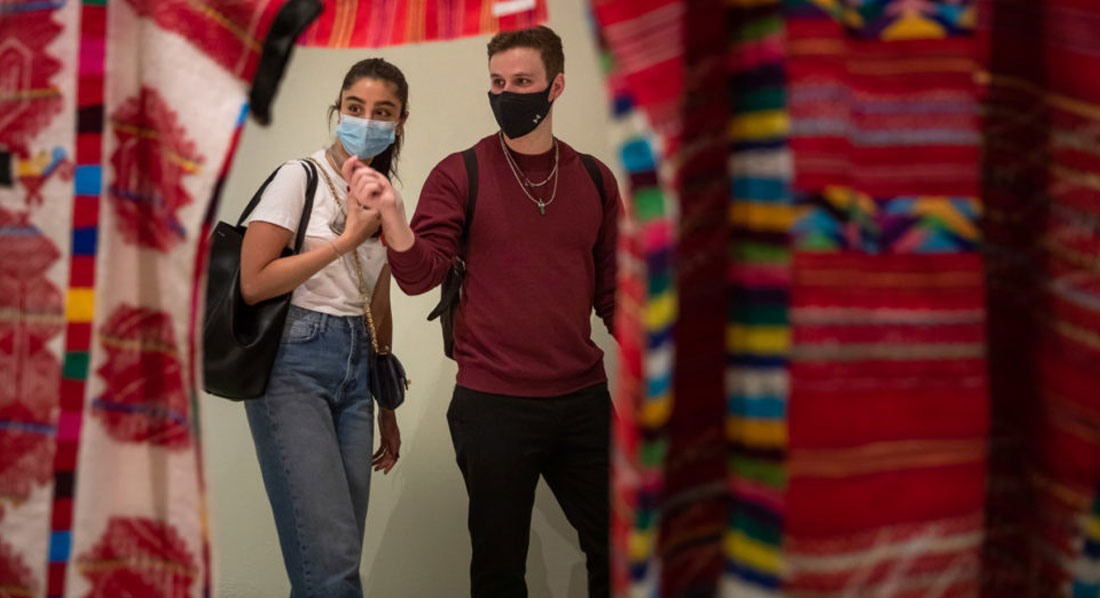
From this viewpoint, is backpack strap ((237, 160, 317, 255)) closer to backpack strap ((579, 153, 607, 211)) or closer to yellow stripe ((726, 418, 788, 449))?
backpack strap ((579, 153, 607, 211))

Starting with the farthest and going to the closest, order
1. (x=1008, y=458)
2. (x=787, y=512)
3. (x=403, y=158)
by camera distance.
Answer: (x=403, y=158) < (x=1008, y=458) < (x=787, y=512)

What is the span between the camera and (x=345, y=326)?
64.8 inches

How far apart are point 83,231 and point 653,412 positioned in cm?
56

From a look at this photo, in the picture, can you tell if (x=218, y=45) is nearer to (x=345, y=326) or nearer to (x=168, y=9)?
(x=168, y=9)

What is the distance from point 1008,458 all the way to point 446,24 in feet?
2.63

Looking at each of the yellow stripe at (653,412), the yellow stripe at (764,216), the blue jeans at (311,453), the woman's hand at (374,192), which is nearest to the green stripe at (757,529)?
the yellow stripe at (653,412)

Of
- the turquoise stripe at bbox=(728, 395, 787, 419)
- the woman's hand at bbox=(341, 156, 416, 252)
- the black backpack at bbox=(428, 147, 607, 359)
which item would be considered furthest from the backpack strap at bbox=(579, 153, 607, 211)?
the turquoise stripe at bbox=(728, 395, 787, 419)

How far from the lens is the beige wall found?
2.26 m

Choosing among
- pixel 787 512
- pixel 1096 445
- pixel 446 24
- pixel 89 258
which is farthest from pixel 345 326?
pixel 1096 445

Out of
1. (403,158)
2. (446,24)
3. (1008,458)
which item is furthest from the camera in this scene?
(403,158)

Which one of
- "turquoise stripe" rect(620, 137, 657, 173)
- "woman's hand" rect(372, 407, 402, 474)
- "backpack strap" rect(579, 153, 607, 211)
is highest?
"backpack strap" rect(579, 153, 607, 211)

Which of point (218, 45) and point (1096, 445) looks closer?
point (1096, 445)

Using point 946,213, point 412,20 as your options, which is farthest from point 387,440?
point 946,213

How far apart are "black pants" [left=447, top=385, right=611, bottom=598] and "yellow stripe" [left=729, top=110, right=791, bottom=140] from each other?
3.26 feet
